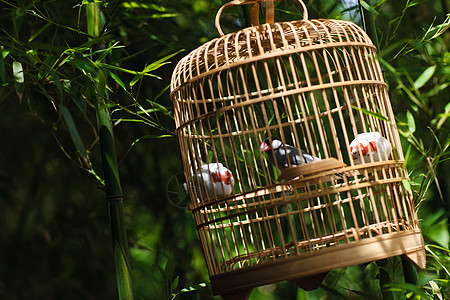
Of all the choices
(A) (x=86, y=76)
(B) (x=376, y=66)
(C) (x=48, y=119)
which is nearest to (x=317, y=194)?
(B) (x=376, y=66)

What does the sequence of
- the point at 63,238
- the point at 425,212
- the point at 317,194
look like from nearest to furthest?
1. the point at 317,194
2. the point at 425,212
3. the point at 63,238

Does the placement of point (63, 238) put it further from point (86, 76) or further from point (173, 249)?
point (86, 76)

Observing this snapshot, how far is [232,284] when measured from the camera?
903 mm

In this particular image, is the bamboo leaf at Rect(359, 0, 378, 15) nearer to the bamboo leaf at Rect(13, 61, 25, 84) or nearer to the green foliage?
the green foliage

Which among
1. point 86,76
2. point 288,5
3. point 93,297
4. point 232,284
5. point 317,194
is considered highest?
point 288,5

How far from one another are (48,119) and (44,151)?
102 millimetres

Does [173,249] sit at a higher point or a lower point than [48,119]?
lower

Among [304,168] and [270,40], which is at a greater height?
→ [270,40]

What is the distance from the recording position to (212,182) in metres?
0.99

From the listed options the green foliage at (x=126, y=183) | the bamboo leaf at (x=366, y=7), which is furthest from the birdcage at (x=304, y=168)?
the green foliage at (x=126, y=183)

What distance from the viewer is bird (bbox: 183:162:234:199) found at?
100 cm

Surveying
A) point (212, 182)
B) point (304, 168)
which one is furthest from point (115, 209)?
point (304, 168)

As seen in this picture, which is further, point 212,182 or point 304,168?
point 212,182

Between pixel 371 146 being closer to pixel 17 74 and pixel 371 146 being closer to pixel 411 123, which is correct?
pixel 411 123
